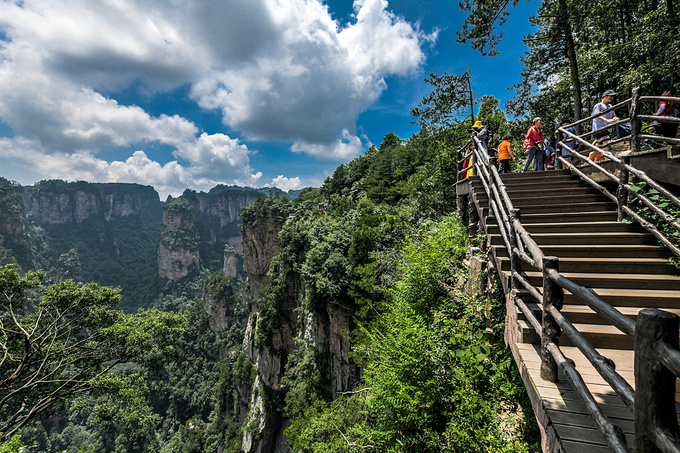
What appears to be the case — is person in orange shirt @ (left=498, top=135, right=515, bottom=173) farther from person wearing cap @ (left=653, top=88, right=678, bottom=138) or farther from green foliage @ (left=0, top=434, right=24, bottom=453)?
green foliage @ (left=0, top=434, right=24, bottom=453)

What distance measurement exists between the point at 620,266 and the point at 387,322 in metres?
4.13

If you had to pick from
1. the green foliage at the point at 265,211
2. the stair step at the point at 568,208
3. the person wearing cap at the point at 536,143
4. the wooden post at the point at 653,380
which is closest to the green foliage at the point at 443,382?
the stair step at the point at 568,208

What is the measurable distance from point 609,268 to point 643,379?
3.59 m

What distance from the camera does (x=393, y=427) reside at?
4.17 m

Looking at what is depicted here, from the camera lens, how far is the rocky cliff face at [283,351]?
51.9ft

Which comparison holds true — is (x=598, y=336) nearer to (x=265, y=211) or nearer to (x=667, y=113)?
(x=667, y=113)

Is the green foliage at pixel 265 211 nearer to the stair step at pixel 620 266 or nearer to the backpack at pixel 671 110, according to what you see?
the backpack at pixel 671 110

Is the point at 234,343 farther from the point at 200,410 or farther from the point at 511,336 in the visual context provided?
the point at 511,336

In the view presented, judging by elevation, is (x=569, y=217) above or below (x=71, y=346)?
above

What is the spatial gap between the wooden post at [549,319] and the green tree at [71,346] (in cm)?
1060

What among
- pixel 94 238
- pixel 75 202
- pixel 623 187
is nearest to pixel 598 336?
pixel 623 187

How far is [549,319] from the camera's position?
2.22 meters

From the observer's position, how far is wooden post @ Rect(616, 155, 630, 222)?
4484mm

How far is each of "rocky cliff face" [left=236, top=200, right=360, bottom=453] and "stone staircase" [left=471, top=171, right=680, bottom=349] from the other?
11354mm
